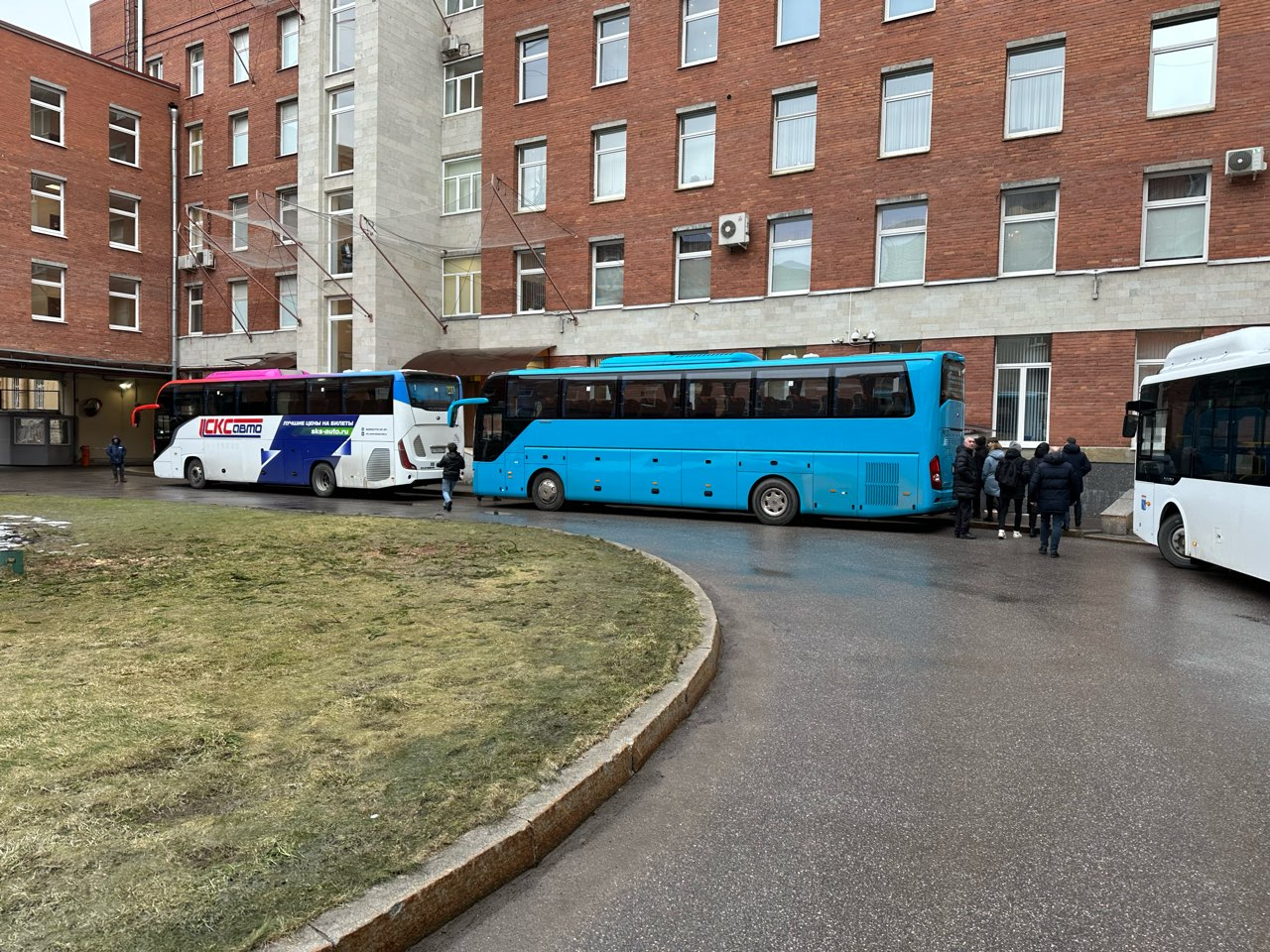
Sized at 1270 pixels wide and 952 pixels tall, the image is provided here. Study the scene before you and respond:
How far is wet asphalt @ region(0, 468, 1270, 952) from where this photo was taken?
122 inches

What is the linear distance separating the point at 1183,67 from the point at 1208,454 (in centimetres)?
1279

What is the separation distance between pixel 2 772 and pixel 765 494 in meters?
14.7

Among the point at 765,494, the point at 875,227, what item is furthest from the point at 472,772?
the point at 875,227

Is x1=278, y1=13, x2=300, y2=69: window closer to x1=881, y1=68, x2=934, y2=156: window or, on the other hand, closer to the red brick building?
the red brick building

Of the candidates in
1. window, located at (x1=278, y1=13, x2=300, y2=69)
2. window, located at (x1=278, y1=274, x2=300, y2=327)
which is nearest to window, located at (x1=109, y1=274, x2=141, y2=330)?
window, located at (x1=278, y1=274, x2=300, y2=327)

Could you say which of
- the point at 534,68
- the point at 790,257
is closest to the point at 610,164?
the point at 534,68

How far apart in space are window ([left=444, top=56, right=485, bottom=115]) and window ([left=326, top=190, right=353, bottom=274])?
4.76 metres

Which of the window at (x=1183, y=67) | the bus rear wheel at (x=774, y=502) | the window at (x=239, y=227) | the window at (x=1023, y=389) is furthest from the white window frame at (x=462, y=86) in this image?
the window at (x=1183, y=67)

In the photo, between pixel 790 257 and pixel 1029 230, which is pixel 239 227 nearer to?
pixel 790 257

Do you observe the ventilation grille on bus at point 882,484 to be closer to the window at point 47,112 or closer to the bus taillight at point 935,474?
the bus taillight at point 935,474

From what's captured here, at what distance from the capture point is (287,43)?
34.1 meters

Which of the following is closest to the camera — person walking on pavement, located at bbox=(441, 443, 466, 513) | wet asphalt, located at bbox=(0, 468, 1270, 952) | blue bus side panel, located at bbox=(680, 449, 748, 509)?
wet asphalt, located at bbox=(0, 468, 1270, 952)

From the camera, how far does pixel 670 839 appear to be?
3746mm

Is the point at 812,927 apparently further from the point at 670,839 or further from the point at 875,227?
the point at 875,227
